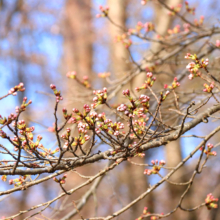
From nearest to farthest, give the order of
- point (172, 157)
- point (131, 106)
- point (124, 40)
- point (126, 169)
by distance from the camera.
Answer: point (131, 106) < point (124, 40) < point (126, 169) < point (172, 157)

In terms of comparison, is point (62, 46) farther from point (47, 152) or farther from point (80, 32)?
point (47, 152)

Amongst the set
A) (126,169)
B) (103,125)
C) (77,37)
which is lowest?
(103,125)

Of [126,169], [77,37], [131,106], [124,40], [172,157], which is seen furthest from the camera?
[77,37]

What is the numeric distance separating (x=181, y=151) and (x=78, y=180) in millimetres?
3623

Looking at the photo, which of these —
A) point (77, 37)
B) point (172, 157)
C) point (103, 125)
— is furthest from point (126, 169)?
point (103, 125)

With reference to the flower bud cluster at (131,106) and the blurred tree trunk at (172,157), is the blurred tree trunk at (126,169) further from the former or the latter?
the flower bud cluster at (131,106)

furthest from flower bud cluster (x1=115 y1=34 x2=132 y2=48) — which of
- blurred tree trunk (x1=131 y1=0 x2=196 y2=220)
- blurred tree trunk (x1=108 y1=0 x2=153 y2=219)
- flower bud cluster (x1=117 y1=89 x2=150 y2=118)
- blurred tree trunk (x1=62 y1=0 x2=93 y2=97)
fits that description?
blurred tree trunk (x1=62 y1=0 x2=93 y2=97)

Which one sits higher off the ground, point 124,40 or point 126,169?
point 124,40

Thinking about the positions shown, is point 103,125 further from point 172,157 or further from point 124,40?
point 172,157

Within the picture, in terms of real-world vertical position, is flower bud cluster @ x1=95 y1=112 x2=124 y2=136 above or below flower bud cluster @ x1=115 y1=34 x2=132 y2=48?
below

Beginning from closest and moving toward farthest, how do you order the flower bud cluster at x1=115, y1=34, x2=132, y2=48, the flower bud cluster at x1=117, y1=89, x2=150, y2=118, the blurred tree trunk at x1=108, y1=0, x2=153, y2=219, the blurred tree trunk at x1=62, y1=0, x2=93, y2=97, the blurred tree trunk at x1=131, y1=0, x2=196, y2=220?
the flower bud cluster at x1=117, y1=89, x2=150, y2=118
the flower bud cluster at x1=115, y1=34, x2=132, y2=48
the blurred tree trunk at x1=131, y1=0, x2=196, y2=220
the blurred tree trunk at x1=108, y1=0, x2=153, y2=219
the blurred tree trunk at x1=62, y1=0, x2=93, y2=97

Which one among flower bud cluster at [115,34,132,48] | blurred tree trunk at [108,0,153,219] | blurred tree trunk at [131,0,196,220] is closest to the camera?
flower bud cluster at [115,34,132,48]

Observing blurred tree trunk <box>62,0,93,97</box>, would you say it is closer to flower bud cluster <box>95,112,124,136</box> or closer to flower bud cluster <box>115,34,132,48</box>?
flower bud cluster <box>115,34,132,48</box>

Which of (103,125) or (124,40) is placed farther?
(124,40)
